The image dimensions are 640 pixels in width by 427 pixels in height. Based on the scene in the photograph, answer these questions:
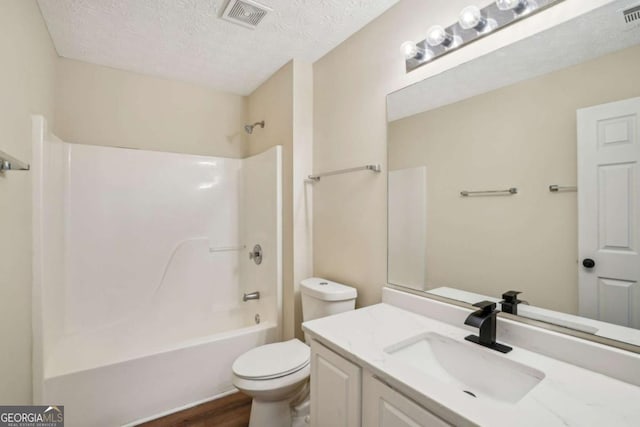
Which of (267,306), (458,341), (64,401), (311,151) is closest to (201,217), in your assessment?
(267,306)

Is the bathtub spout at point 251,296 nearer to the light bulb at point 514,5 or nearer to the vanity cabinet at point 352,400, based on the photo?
the vanity cabinet at point 352,400

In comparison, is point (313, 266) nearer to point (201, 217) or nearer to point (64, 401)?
point (201, 217)

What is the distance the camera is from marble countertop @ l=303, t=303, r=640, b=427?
0.69 meters

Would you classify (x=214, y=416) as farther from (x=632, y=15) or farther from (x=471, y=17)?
(x=632, y=15)

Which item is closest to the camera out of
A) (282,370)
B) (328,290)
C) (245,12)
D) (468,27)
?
(468,27)

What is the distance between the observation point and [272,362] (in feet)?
5.29

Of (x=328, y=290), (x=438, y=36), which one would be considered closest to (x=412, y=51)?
(x=438, y=36)

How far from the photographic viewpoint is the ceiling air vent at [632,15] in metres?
0.88

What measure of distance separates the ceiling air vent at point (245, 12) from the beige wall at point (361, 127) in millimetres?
543

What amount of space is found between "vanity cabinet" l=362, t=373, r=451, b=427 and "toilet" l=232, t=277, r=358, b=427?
2.21ft

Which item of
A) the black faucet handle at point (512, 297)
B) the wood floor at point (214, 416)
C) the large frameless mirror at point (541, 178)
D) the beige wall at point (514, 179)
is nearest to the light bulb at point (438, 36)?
the large frameless mirror at point (541, 178)

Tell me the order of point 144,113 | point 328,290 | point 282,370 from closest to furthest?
1. point 282,370
2. point 328,290
3. point 144,113

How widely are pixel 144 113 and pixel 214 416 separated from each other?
7.63 ft

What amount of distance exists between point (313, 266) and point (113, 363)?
Result: 132 cm
